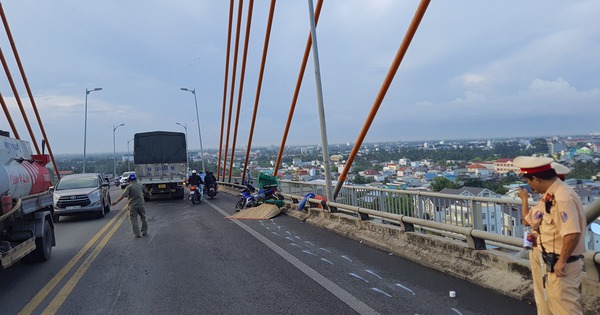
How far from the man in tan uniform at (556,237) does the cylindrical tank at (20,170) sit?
23.6ft

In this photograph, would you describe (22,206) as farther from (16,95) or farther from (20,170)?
(16,95)

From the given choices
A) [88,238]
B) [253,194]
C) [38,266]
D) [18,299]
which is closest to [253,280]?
[18,299]

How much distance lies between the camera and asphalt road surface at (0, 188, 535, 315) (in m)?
5.35

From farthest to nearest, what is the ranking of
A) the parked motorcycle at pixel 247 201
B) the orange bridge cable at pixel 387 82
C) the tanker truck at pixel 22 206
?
1. the parked motorcycle at pixel 247 201
2. the orange bridge cable at pixel 387 82
3. the tanker truck at pixel 22 206

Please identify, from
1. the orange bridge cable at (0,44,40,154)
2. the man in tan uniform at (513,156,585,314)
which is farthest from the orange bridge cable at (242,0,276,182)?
the man in tan uniform at (513,156,585,314)

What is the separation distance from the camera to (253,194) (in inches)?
699

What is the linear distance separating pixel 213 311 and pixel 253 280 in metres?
1.38

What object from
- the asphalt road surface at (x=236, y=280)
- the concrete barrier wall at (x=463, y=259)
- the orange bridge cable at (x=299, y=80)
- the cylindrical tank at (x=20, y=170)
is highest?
the orange bridge cable at (x=299, y=80)

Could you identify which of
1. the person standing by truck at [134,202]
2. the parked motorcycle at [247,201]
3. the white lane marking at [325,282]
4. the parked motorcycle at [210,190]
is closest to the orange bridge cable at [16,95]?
the parked motorcycle at [210,190]

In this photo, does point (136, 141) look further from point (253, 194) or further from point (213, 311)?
point (213, 311)

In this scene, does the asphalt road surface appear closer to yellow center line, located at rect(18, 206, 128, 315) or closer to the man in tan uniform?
yellow center line, located at rect(18, 206, 128, 315)

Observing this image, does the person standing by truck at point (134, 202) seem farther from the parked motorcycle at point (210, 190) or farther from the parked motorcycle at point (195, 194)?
the parked motorcycle at point (210, 190)

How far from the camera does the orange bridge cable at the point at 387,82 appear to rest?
10109 mm

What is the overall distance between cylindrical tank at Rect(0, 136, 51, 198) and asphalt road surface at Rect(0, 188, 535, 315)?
4.57 ft
